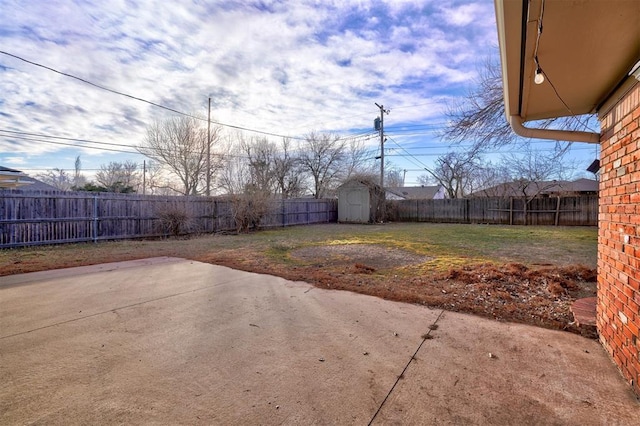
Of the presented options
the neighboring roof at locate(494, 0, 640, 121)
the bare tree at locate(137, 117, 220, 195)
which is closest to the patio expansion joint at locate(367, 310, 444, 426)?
the neighboring roof at locate(494, 0, 640, 121)

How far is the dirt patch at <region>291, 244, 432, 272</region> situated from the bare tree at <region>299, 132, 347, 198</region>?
18.3 meters

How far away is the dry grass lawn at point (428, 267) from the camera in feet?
12.0

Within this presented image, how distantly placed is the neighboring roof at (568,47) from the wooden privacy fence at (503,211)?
1663 centimetres

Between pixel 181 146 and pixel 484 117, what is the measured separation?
19.2m

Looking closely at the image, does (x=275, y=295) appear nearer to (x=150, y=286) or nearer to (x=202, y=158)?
(x=150, y=286)

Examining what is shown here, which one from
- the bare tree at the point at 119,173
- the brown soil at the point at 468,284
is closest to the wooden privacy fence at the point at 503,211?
the brown soil at the point at 468,284

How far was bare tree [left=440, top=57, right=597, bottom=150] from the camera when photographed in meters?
5.85

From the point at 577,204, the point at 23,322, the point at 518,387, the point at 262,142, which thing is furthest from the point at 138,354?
the point at 262,142

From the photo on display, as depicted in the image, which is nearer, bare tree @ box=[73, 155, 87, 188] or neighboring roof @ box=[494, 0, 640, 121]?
neighboring roof @ box=[494, 0, 640, 121]

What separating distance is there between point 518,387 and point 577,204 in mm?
18037

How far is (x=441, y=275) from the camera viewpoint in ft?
16.3

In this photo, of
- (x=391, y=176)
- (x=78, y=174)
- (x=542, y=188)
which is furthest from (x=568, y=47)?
(x=78, y=174)

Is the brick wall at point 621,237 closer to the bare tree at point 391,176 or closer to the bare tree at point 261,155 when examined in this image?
the bare tree at point 261,155

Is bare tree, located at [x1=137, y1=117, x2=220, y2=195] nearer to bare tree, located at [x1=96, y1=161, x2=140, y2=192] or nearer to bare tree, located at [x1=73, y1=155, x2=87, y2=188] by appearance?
bare tree, located at [x1=96, y1=161, x2=140, y2=192]
